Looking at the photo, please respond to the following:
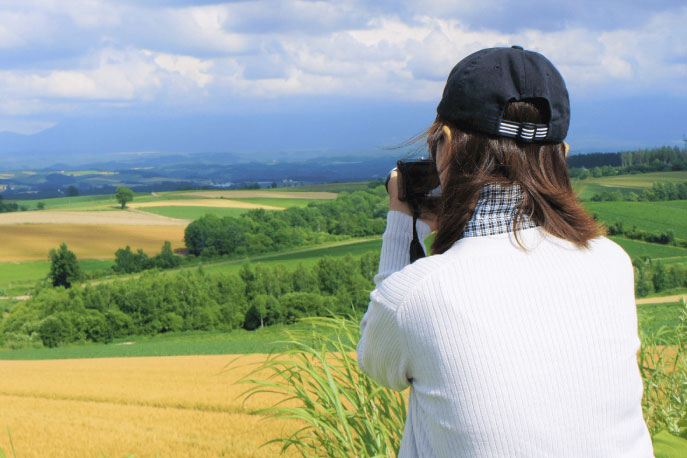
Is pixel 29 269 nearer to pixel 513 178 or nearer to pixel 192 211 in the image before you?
pixel 192 211

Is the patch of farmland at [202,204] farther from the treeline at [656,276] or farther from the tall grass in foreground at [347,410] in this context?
the tall grass in foreground at [347,410]

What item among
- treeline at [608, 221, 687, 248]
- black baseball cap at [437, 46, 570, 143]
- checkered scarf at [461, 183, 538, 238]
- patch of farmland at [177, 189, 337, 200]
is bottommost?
treeline at [608, 221, 687, 248]

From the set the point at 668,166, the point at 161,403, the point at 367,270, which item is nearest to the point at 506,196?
the point at 161,403

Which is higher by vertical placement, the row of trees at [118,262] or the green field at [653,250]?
the green field at [653,250]

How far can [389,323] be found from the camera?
93 cm

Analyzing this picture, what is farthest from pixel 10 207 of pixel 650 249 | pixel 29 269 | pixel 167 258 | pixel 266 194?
pixel 650 249

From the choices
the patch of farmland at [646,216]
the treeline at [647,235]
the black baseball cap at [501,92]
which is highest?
the black baseball cap at [501,92]

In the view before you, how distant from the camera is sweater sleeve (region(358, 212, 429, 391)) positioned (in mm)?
925

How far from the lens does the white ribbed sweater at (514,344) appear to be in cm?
85

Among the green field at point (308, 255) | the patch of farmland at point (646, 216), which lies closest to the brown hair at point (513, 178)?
the patch of farmland at point (646, 216)

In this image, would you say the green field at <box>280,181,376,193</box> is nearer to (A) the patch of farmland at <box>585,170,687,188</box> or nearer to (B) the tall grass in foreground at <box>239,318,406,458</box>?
(A) the patch of farmland at <box>585,170,687,188</box>

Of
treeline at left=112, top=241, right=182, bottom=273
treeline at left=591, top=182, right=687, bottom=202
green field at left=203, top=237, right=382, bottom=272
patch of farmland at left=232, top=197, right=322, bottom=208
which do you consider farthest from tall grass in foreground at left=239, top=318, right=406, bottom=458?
patch of farmland at left=232, top=197, right=322, bottom=208

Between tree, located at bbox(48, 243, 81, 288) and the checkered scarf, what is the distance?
2379 inches

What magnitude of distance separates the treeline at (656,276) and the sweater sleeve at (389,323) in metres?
49.5
